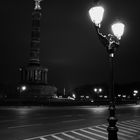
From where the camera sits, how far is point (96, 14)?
8.92m

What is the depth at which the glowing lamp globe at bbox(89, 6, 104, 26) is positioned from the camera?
8828mm

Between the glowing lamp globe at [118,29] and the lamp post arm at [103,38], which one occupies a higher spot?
the glowing lamp globe at [118,29]

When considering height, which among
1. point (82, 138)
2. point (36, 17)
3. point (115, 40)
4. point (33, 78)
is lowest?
point (82, 138)

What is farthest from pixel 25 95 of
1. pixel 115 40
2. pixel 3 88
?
pixel 115 40

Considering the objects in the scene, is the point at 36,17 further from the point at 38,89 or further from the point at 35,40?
the point at 38,89

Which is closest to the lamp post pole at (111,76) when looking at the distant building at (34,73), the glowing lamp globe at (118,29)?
the glowing lamp globe at (118,29)

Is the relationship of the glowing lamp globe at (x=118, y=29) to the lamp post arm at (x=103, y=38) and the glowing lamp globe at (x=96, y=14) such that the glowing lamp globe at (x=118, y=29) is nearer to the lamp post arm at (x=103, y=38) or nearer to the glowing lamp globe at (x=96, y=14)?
the lamp post arm at (x=103, y=38)

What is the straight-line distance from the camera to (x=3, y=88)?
422 ft

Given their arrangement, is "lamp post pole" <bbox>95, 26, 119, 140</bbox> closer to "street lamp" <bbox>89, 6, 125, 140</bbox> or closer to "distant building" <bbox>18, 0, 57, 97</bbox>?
"street lamp" <bbox>89, 6, 125, 140</bbox>

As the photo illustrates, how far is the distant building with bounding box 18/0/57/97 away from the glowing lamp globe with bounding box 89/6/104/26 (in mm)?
84043

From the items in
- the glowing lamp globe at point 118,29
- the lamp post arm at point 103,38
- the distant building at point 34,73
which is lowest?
the lamp post arm at point 103,38

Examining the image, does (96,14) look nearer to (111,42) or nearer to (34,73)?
(111,42)

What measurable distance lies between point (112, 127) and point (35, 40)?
287 ft

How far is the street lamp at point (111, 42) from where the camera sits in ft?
28.6
